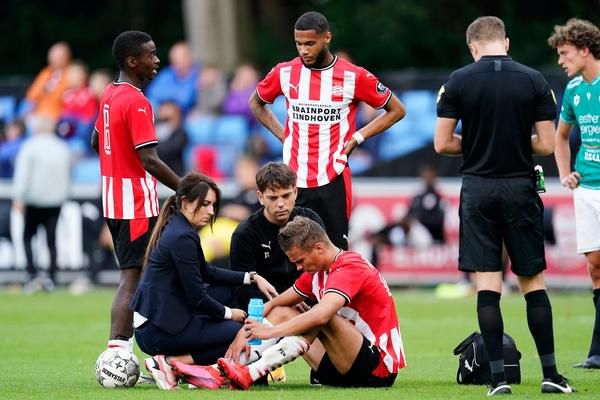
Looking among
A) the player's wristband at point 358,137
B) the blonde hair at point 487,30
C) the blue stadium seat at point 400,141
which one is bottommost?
the blue stadium seat at point 400,141

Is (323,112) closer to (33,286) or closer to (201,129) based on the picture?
(33,286)

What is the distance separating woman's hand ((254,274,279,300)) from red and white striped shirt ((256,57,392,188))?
1306 millimetres

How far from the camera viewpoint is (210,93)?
2127 centimetres

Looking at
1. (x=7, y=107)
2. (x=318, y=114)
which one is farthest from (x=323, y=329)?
(x=7, y=107)

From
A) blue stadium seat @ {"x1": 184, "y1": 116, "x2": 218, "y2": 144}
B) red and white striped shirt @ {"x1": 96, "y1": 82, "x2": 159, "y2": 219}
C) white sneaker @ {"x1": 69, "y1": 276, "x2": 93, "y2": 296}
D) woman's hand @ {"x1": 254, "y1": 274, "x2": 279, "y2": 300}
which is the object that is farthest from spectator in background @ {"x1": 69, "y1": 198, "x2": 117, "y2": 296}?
woman's hand @ {"x1": 254, "y1": 274, "x2": 279, "y2": 300}

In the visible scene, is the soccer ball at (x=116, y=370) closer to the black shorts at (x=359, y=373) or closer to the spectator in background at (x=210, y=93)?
the black shorts at (x=359, y=373)

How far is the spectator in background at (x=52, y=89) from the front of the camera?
21844 millimetres

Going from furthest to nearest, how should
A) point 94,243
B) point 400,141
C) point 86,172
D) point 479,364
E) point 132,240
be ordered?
1. point 86,172
2. point 94,243
3. point 400,141
4. point 132,240
5. point 479,364

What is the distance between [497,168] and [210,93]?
12946 mm

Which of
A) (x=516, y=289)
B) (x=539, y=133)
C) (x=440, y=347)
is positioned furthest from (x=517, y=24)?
(x=539, y=133)

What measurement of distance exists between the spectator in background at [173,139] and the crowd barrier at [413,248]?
436 millimetres

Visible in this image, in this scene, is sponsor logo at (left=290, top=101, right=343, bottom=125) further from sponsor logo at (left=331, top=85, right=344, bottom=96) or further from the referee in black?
the referee in black

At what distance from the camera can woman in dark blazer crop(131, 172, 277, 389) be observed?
9.23 metres

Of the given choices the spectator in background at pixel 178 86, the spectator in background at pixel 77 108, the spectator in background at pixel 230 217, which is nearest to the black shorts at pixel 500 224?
the spectator in background at pixel 230 217
